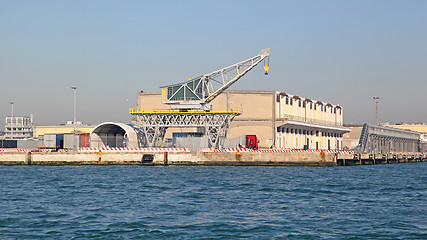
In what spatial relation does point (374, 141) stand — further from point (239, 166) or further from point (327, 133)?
point (239, 166)

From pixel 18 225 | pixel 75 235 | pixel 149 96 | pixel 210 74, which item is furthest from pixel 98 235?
pixel 149 96

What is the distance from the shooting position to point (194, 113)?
274ft

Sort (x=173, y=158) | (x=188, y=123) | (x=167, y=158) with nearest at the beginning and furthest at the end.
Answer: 1. (x=173, y=158)
2. (x=167, y=158)
3. (x=188, y=123)

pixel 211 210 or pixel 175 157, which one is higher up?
pixel 175 157

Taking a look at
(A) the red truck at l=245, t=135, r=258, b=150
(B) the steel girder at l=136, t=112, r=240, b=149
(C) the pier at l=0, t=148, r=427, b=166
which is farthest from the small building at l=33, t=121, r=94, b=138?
(C) the pier at l=0, t=148, r=427, b=166

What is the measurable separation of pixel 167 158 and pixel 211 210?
152 feet

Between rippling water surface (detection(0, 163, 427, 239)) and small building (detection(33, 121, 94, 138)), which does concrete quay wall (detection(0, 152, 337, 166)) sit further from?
small building (detection(33, 121, 94, 138))

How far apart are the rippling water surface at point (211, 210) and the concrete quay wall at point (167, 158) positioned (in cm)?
2860

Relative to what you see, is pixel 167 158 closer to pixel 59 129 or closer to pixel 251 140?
pixel 251 140

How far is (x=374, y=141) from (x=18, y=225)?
350 ft

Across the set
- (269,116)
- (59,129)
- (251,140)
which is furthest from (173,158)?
(59,129)

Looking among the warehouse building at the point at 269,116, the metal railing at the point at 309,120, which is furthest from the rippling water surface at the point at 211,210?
the metal railing at the point at 309,120

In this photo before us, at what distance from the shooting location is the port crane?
84.1 metres

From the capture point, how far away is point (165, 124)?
85.6 m
